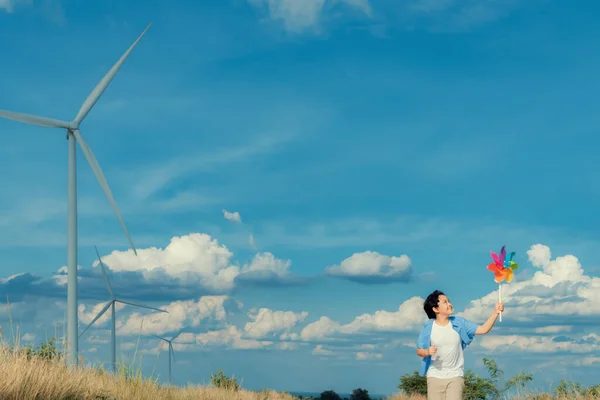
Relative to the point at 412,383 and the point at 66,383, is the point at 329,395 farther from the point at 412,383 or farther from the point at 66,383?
the point at 66,383

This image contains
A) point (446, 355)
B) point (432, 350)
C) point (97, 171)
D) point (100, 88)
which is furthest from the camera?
point (100, 88)

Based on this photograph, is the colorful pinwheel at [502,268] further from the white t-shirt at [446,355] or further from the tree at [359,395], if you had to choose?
the tree at [359,395]

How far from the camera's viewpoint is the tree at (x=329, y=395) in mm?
55528

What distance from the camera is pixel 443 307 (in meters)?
14.4

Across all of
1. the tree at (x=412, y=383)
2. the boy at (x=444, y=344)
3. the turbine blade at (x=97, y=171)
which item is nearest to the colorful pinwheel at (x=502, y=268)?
the boy at (x=444, y=344)

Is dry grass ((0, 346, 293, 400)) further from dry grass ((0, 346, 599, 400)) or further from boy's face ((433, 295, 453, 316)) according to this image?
boy's face ((433, 295, 453, 316))

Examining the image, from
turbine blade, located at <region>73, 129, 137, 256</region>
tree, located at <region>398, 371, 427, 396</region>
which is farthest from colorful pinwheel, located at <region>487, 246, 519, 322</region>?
tree, located at <region>398, 371, 427, 396</region>

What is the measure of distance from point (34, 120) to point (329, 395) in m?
33.3

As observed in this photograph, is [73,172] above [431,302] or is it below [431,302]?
above

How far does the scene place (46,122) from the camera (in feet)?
102

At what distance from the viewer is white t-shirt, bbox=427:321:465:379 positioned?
1405cm

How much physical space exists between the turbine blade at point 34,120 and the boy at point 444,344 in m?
20.4

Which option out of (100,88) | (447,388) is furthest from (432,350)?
(100,88)

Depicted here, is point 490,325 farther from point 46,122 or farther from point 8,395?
point 46,122
